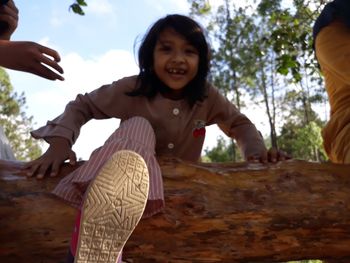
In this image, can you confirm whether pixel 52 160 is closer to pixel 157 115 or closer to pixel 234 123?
pixel 157 115

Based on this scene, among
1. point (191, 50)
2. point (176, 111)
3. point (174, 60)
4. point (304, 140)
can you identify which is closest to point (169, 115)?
point (176, 111)

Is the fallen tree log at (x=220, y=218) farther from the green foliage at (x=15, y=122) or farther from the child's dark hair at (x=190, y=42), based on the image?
the green foliage at (x=15, y=122)

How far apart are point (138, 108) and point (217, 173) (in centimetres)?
64

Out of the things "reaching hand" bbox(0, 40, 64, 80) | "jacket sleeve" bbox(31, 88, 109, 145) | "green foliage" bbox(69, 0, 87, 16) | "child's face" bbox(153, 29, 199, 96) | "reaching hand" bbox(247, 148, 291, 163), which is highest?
"green foliage" bbox(69, 0, 87, 16)

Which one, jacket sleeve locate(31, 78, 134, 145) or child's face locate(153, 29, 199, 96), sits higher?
child's face locate(153, 29, 199, 96)

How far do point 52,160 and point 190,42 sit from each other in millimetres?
1054

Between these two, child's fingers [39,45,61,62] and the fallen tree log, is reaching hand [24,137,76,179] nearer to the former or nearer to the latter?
the fallen tree log

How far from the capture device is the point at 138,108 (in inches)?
96.7

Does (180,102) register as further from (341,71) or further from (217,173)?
(341,71)

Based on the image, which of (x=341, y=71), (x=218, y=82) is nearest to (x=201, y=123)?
(x=341, y=71)

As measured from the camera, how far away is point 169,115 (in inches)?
96.3

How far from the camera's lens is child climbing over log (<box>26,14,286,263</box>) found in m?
1.82

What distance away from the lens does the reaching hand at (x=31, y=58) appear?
1.89m

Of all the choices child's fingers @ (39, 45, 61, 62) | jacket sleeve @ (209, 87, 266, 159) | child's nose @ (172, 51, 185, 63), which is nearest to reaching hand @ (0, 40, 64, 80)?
child's fingers @ (39, 45, 61, 62)
